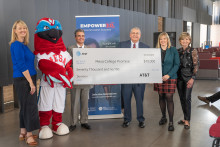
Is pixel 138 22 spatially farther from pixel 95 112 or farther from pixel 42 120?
pixel 42 120

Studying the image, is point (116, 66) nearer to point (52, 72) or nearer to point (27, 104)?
point (52, 72)

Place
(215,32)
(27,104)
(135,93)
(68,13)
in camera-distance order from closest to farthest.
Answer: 1. (27,104)
2. (135,93)
3. (68,13)
4. (215,32)

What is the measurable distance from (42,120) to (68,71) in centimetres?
80

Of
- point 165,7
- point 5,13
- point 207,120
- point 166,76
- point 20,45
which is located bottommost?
point 207,120

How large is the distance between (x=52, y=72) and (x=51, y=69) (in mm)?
47

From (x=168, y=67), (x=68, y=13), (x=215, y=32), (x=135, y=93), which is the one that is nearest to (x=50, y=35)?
(x=135, y=93)

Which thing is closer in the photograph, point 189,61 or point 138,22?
point 189,61

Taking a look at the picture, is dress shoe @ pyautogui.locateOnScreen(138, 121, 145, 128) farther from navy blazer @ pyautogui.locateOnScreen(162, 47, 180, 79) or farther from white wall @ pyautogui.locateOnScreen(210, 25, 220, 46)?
white wall @ pyautogui.locateOnScreen(210, 25, 220, 46)

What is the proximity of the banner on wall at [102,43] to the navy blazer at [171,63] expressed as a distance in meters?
1.07

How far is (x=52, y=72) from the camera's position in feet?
10.9

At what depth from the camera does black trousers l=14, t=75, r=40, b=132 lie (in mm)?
3098

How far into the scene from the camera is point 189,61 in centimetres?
362

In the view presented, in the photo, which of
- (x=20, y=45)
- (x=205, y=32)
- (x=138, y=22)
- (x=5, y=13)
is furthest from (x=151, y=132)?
(x=205, y=32)

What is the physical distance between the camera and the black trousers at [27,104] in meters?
3.10
